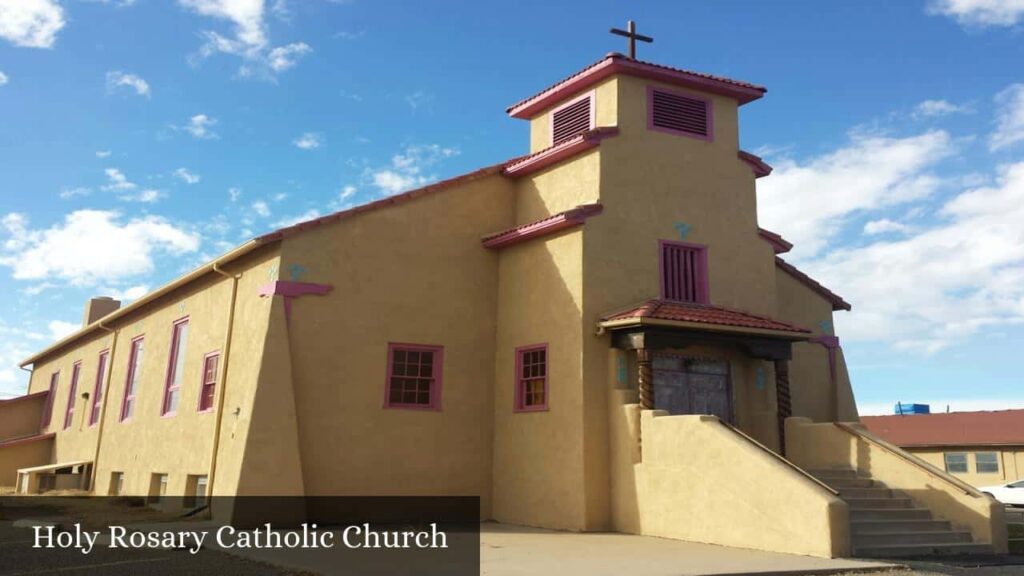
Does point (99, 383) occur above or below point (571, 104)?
below

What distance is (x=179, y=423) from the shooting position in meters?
19.2

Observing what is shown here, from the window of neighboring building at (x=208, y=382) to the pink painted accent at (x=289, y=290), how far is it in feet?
9.52

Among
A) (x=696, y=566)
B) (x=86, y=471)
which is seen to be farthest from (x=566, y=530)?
(x=86, y=471)

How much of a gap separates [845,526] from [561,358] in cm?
607

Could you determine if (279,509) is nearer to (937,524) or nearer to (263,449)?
(263,449)

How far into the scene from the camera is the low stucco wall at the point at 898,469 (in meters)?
13.2

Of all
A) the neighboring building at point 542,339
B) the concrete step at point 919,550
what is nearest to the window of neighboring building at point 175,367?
the neighboring building at point 542,339

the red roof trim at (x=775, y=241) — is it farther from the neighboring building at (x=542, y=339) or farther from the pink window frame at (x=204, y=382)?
the pink window frame at (x=204, y=382)

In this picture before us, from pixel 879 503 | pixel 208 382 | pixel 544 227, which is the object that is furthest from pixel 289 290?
pixel 879 503

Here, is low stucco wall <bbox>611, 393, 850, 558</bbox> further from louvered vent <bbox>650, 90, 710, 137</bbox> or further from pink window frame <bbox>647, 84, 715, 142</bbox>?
louvered vent <bbox>650, 90, 710, 137</bbox>

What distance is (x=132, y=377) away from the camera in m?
23.5

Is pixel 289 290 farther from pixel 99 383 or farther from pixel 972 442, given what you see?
pixel 972 442

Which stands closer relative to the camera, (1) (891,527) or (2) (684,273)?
(1) (891,527)

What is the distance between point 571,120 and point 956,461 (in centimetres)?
2421
